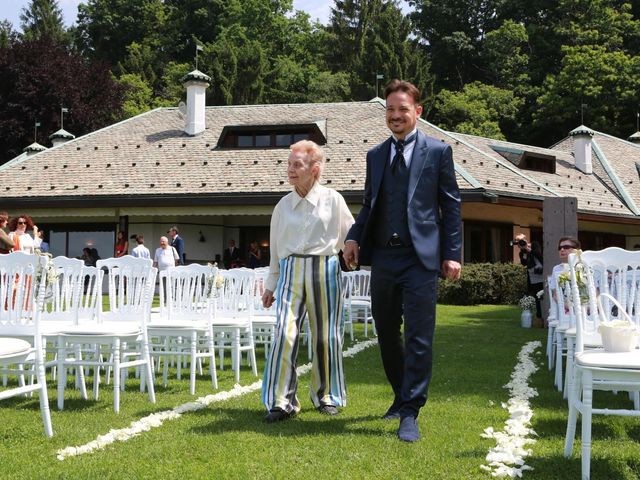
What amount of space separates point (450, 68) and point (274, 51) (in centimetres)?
1176

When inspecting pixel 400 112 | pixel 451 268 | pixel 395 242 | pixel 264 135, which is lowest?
pixel 451 268

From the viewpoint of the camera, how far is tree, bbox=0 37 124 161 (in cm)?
3744

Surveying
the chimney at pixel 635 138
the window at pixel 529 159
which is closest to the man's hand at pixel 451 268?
the window at pixel 529 159

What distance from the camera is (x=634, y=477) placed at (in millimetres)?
3594

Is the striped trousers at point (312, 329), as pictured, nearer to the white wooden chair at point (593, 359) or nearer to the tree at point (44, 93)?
the white wooden chair at point (593, 359)

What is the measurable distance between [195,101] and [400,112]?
2104 cm

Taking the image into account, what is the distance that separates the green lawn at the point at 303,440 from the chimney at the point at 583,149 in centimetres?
2306

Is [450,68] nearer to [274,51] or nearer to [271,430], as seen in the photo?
[274,51]

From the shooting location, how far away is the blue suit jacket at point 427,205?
4.48 metres

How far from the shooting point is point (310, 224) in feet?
16.7

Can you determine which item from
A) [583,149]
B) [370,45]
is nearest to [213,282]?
[583,149]

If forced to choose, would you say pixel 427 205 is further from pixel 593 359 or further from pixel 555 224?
pixel 555 224

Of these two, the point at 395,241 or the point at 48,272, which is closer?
the point at 395,241

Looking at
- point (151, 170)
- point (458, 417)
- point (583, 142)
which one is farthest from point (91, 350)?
point (583, 142)
